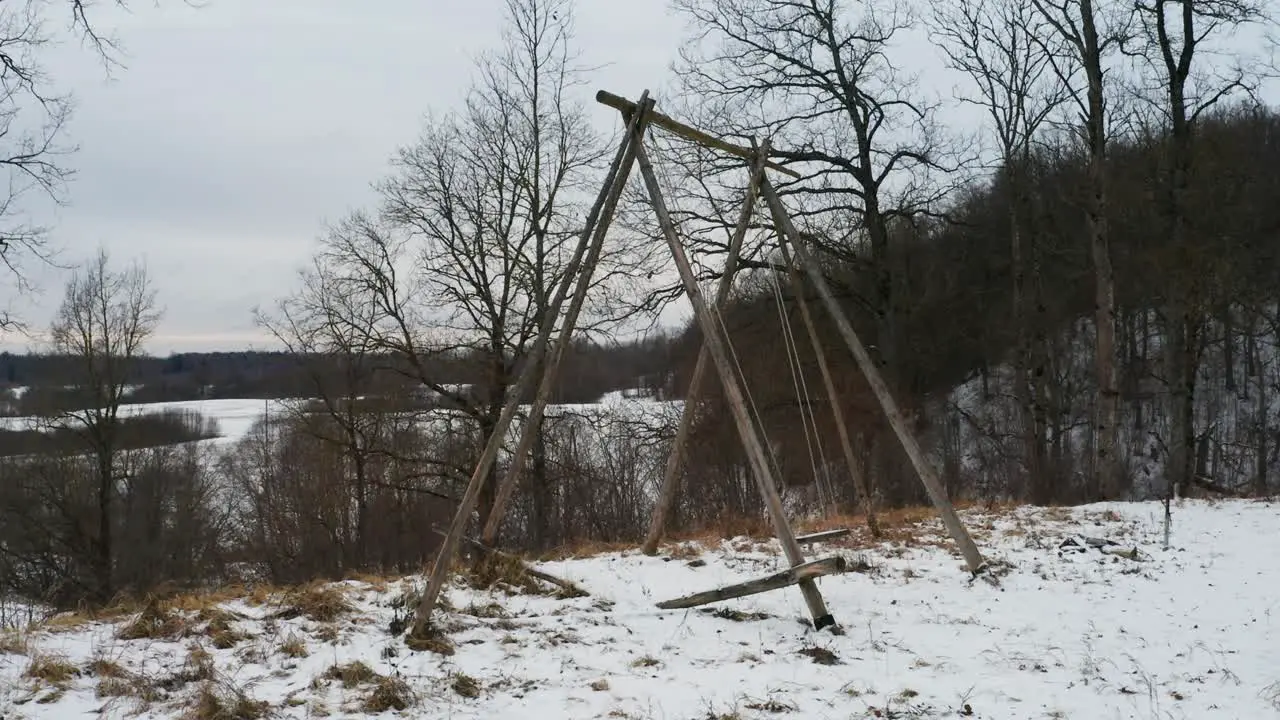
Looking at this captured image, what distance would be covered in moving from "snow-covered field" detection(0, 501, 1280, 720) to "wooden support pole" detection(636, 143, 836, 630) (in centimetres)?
30

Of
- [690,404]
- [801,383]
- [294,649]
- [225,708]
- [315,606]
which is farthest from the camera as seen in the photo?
[801,383]

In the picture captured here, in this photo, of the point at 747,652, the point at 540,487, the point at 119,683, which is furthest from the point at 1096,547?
the point at 540,487

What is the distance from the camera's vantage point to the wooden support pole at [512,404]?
588 centimetres

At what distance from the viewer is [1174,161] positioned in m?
15.1

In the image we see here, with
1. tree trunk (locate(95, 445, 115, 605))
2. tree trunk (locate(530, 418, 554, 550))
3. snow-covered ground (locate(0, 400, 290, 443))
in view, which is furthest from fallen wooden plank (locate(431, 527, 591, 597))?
snow-covered ground (locate(0, 400, 290, 443))

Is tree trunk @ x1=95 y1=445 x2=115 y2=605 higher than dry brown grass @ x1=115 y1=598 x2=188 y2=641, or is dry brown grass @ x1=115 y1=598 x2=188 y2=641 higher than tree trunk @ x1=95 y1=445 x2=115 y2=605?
dry brown grass @ x1=115 y1=598 x2=188 y2=641

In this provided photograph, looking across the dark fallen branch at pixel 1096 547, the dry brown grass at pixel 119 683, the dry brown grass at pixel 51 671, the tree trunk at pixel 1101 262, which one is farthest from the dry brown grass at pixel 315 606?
the tree trunk at pixel 1101 262

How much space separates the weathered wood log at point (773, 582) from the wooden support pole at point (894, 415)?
1.93 metres

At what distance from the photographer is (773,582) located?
19.6ft

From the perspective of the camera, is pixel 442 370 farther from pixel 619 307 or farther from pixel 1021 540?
pixel 1021 540

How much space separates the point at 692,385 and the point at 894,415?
2382 millimetres

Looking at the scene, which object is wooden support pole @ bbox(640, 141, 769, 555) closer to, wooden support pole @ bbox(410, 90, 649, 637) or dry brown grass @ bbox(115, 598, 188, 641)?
wooden support pole @ bbox(410, 90, 649, 637)

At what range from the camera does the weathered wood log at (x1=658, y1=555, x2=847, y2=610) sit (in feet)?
18.9

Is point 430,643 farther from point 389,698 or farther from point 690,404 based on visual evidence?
point 690,404
